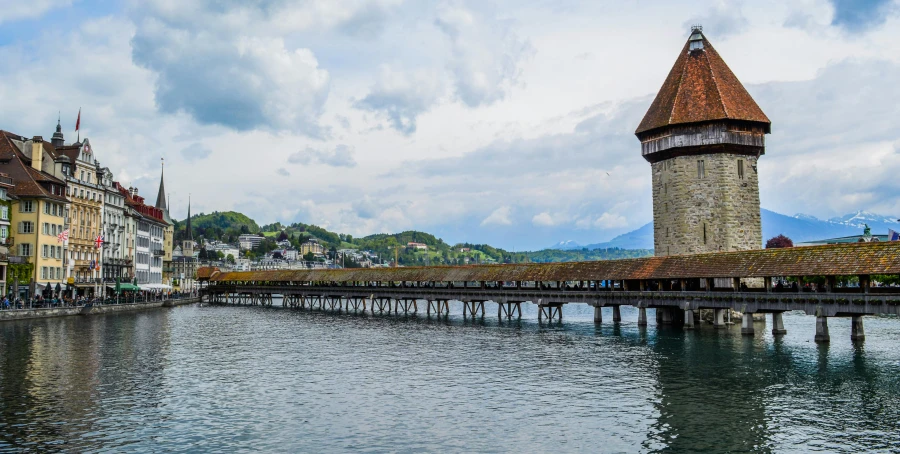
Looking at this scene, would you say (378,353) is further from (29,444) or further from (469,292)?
(469,292)

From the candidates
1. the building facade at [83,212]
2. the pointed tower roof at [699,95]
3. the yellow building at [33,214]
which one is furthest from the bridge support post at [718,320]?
the building facade at [83,212]

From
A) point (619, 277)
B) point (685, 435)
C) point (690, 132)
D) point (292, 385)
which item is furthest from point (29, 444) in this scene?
point (690, 132)

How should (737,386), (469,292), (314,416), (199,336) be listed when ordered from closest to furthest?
1. (314,416)
2. (737,386)
3. (199,336)
4. (469,292)

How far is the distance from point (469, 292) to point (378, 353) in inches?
1065

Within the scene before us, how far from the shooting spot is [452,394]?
942 inches

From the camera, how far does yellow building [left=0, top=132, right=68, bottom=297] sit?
6003 cm

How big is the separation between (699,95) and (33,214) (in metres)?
55.8

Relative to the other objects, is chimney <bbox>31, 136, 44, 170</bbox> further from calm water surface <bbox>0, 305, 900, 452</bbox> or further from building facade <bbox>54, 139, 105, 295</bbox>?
calm water surface <bbox>0, 305, 900, 452</bbox>

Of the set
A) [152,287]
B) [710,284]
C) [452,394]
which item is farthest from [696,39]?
[152,287]

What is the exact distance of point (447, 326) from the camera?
54562 mm

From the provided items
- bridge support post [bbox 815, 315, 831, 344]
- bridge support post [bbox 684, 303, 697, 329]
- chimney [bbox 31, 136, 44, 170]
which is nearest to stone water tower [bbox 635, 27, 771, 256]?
bridge support post [bbox 684, 303, 697, 329]

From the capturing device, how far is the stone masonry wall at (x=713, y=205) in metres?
51.5

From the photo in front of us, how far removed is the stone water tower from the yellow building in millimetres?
51596

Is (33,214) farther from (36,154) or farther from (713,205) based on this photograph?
(713,205)
